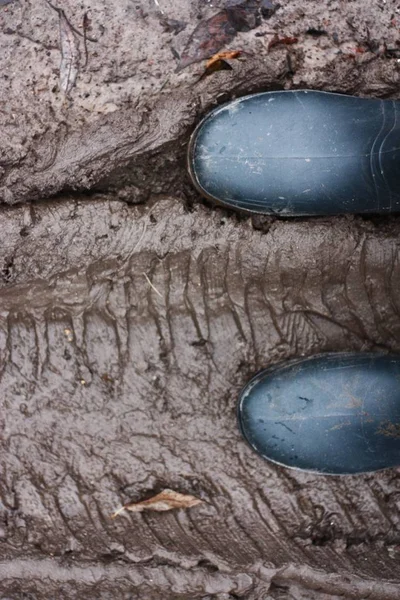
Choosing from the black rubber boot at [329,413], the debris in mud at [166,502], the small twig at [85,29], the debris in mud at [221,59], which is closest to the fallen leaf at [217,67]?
the debris in mud at [221,59]

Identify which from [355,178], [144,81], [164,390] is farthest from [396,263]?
[144,81]

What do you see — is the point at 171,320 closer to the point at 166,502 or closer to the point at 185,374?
the point at 185,374

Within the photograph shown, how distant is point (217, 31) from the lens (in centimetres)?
223

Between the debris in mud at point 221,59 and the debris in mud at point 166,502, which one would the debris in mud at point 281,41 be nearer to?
the debris in mud at point 221,59

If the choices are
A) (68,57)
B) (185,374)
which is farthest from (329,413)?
(68,57)

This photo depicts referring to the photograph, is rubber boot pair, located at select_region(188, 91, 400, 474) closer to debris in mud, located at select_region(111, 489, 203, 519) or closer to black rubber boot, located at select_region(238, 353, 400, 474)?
black rubber boot, located at select_region(238, 353, 400, 474)

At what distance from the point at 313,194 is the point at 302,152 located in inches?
5.1

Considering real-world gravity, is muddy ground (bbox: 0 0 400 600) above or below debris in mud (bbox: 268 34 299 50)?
below

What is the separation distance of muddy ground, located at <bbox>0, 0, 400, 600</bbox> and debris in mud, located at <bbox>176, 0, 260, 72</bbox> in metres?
0.02

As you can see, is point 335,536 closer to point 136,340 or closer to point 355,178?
point 136,340

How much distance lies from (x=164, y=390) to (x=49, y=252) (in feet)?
1.82

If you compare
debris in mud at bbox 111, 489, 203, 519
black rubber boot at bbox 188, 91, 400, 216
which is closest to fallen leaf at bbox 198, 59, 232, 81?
black rubber boot at bbox 188, 91, 400, 216

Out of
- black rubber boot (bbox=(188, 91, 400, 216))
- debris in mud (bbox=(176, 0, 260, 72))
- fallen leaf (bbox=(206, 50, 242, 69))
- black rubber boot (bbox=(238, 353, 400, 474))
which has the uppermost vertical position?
debris in mud (bbox=(176, 0, 260, 72))

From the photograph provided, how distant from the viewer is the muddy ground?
7.28ft
